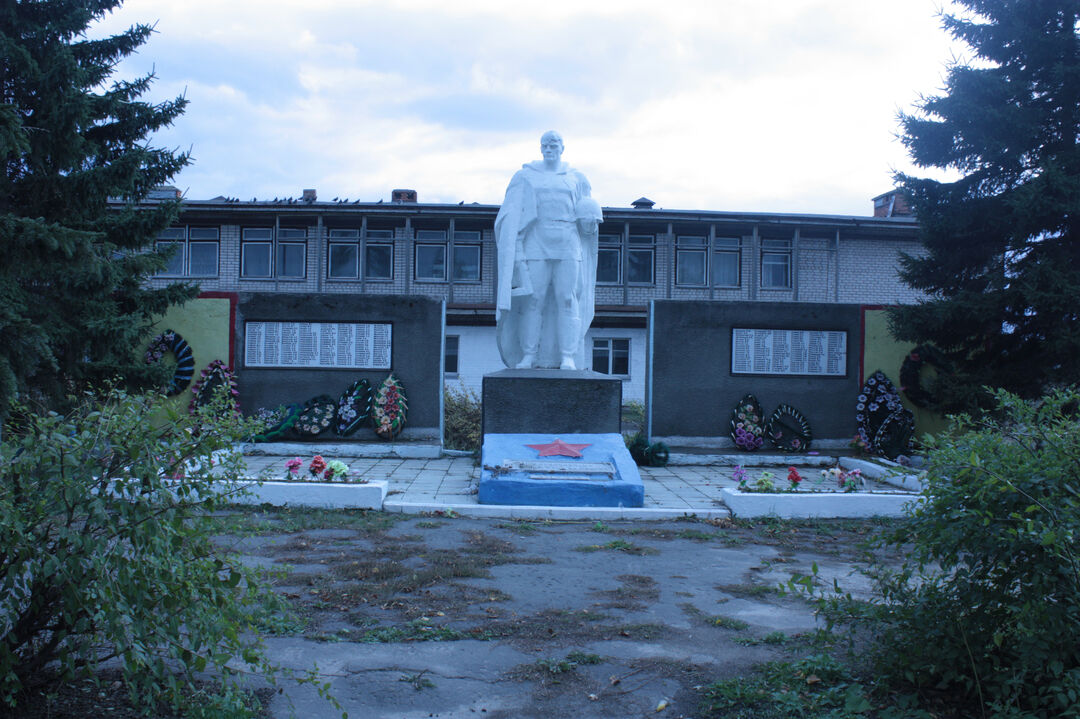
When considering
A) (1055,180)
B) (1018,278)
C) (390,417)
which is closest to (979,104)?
(1055,180)

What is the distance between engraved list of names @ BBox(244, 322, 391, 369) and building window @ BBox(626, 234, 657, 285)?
10083 mm

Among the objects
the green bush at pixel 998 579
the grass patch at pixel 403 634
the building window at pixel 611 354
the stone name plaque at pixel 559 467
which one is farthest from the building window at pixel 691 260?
the green bush at pixel 998 579

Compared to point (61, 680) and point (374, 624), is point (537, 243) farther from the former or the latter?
point (61, 680)

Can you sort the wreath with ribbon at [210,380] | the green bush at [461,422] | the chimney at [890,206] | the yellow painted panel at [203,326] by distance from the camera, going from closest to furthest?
1. the wreath with ribbon at [210,380]
2. the yellow painted panel at [203,326]
3. the green bush at [461,422]
4. the chimney at [890,206]

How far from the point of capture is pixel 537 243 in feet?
26.7

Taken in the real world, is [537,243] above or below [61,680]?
above

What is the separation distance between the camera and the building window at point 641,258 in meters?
19.2

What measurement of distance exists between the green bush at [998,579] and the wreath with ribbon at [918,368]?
26.1 ft

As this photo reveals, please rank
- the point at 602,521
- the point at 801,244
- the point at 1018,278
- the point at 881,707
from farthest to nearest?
1. the point at 801,244
2. the point at 1018,278
3. the point at 602,521
4. the point at 881,707

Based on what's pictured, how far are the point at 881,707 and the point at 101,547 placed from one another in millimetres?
2352

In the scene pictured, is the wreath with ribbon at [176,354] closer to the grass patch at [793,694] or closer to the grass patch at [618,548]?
the grass patch at [618,548]

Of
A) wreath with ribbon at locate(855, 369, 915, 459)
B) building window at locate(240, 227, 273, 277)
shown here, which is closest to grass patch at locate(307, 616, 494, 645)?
wreath with ribbon at locate(855, 369, 915, 459)

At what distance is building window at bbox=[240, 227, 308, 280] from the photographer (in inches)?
733

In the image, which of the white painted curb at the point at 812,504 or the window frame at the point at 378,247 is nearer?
the white painted curb at the point at 812,504
